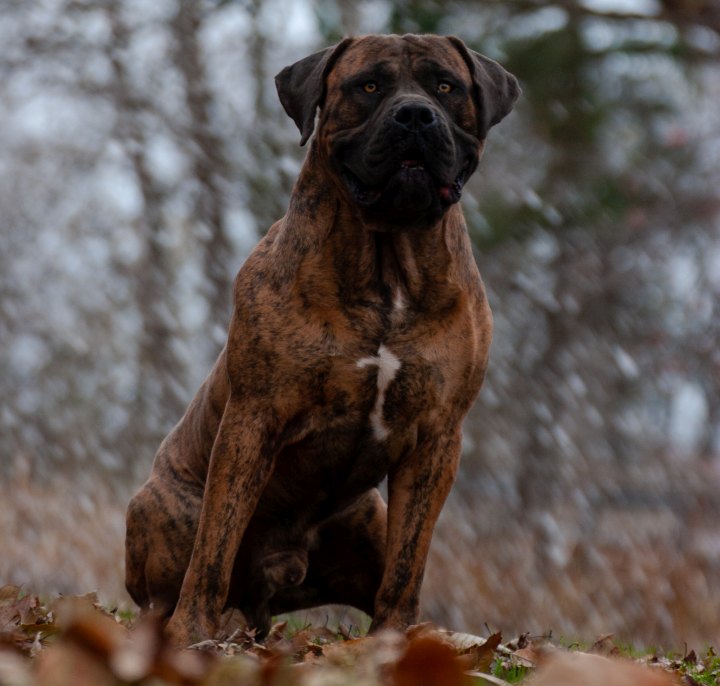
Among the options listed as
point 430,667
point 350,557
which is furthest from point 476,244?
point 430,667

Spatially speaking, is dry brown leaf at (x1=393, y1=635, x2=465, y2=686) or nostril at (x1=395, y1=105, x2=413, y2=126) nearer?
dry brown leaf at (x1=393, y1=635, x2=465, y2=686)

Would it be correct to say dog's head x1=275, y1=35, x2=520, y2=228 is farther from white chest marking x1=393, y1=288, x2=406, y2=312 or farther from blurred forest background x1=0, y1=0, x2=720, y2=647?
blurred forest background x1=0, y1=0, x2=720, y2=647

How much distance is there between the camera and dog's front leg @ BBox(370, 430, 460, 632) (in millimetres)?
3797

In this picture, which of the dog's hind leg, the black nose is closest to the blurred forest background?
the dog's hind leg

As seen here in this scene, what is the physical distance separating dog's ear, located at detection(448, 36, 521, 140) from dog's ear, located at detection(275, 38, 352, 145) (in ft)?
1.38

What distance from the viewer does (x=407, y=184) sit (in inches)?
138

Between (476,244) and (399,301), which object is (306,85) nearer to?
(399,301)

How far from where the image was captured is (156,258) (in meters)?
10.2

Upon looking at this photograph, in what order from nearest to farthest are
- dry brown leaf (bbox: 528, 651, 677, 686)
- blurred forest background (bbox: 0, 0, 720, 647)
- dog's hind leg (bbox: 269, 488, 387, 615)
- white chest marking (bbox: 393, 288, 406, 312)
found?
dry brown leaf (bbox: 528, 651, 677, 686)
white chest marking (bbox: 393, 288, 406, 312)
dog's hind leg (bbox: 269, 488, 387, 615)
blurred forest background (bbox: 0, 0, 720, 647)

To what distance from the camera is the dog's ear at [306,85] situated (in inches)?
150

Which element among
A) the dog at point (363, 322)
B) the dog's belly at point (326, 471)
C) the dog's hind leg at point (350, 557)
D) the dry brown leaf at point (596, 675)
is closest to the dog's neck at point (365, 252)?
the dog at point (363, 322)

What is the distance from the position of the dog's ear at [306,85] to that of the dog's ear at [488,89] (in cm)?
42

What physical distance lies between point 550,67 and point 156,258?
384 centimetres

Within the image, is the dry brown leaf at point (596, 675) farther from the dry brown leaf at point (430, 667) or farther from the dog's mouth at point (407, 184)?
the dog's mouth at point (407, 184)
